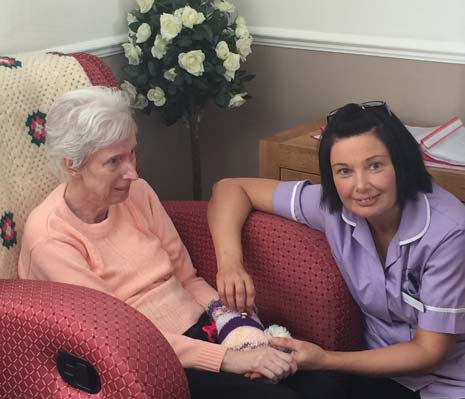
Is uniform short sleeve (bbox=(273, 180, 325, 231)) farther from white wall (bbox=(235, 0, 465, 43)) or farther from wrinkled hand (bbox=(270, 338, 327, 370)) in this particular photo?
white wall (bbox=(235, 0, 465, 43))

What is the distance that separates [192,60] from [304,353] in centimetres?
107

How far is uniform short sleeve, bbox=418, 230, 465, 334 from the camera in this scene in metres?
1.42

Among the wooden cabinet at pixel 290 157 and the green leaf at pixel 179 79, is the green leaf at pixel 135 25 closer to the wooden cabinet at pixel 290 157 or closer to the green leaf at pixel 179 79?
the green leaf at pixel 179 79

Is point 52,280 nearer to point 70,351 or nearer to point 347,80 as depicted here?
point 70,351

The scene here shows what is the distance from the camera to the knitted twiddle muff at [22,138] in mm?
1611

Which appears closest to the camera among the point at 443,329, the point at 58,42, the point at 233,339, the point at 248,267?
the point at 443,329

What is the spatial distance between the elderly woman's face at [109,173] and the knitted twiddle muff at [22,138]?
164 mm

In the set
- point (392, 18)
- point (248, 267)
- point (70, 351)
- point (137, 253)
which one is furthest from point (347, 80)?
point (70, 351)

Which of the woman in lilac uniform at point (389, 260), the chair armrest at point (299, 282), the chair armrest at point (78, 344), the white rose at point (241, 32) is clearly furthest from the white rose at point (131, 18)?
the chair armrest at point (78, 344)

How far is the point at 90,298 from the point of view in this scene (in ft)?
4.24

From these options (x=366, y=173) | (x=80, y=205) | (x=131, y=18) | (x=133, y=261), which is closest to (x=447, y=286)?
(x=366, y=173)

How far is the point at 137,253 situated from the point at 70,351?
44cm

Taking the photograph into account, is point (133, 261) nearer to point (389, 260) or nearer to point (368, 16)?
point (389, 260)

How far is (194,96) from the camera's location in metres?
2.33
